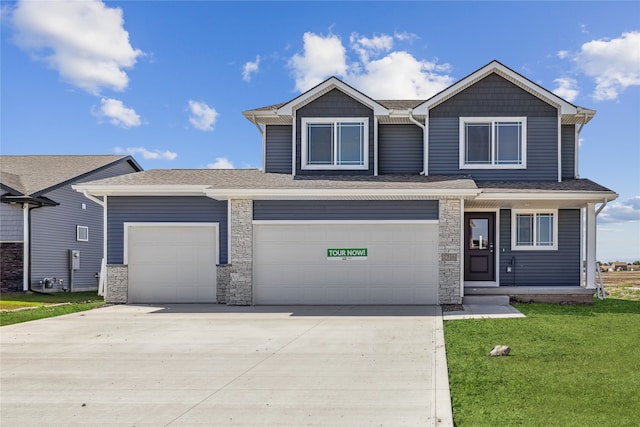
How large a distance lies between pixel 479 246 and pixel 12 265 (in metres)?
16.7

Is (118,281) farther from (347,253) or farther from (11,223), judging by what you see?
(11,223)

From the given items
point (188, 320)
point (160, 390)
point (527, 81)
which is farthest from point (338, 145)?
point (160, 390)

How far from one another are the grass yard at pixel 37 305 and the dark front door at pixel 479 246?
424 inches

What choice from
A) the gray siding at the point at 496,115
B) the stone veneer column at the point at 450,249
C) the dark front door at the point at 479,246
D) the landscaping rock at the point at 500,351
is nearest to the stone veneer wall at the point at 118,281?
the stone veneer column at the point at 450,249

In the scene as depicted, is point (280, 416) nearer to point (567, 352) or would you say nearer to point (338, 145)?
point (567, 352)

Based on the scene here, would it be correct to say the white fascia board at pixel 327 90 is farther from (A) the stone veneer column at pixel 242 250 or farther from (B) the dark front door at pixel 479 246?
(B) the dark front door at pixel 479 246

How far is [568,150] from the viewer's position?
17.5 meters

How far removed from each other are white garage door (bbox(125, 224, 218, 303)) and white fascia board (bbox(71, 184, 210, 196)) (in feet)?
3.03

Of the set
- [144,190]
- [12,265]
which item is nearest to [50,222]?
[12,265]

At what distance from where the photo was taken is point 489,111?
16547 millimetres

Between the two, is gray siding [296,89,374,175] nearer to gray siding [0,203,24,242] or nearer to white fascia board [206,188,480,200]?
white fascia board [206,188,480,200]

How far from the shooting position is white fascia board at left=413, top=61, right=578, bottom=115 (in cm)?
1620

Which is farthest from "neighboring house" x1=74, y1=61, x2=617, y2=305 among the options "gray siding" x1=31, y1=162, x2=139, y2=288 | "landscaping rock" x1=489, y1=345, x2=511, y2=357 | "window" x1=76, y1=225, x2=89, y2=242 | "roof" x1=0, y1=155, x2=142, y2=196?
"window" x1=76, y1=225, x2=89, y2=242

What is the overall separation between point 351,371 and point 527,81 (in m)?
11.8
